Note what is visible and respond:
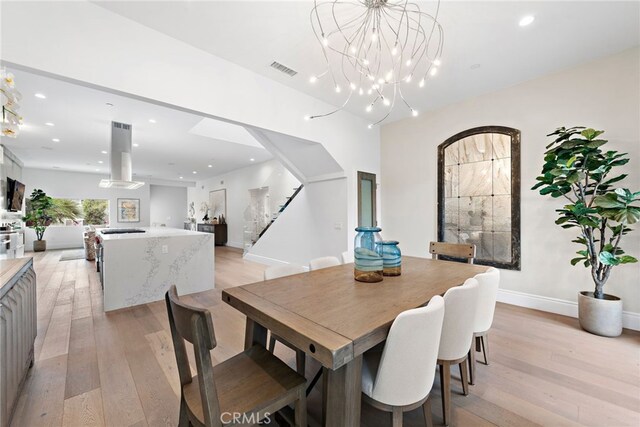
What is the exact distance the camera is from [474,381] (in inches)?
75.1

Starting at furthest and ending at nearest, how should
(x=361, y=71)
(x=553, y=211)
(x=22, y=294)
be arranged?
(x=553, y=211) → (x=361, y=71) → (x=22, y=294)

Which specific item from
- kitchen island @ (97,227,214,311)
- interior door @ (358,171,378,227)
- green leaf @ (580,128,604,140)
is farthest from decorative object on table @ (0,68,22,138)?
green leaf @ (580,128,604,140)

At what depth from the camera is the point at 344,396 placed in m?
1.08

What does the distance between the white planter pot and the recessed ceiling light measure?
2.86 meters

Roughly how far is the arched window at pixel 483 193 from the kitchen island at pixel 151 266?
3968 millimetres

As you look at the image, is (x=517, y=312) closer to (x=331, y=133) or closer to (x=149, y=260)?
(x=331, y=133)

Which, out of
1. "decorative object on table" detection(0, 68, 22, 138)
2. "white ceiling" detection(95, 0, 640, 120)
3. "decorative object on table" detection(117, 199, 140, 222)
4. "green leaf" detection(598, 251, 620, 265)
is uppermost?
"white ceiling" detection(95, 0, 640, 120)

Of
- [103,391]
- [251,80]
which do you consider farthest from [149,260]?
[251,80]

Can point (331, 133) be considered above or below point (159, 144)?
below

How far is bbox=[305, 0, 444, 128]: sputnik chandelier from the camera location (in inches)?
84.4

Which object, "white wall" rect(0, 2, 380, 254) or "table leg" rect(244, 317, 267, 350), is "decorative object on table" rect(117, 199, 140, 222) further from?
"table leg" rect(244, 317, 267, 350)

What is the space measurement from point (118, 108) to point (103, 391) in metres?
4.02

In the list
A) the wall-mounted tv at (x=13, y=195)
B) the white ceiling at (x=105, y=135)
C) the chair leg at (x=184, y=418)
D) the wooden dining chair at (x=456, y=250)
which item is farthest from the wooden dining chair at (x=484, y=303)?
the wall-mounted tv at (x=13, y=195)

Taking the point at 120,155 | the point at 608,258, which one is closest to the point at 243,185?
the point at 120,155
